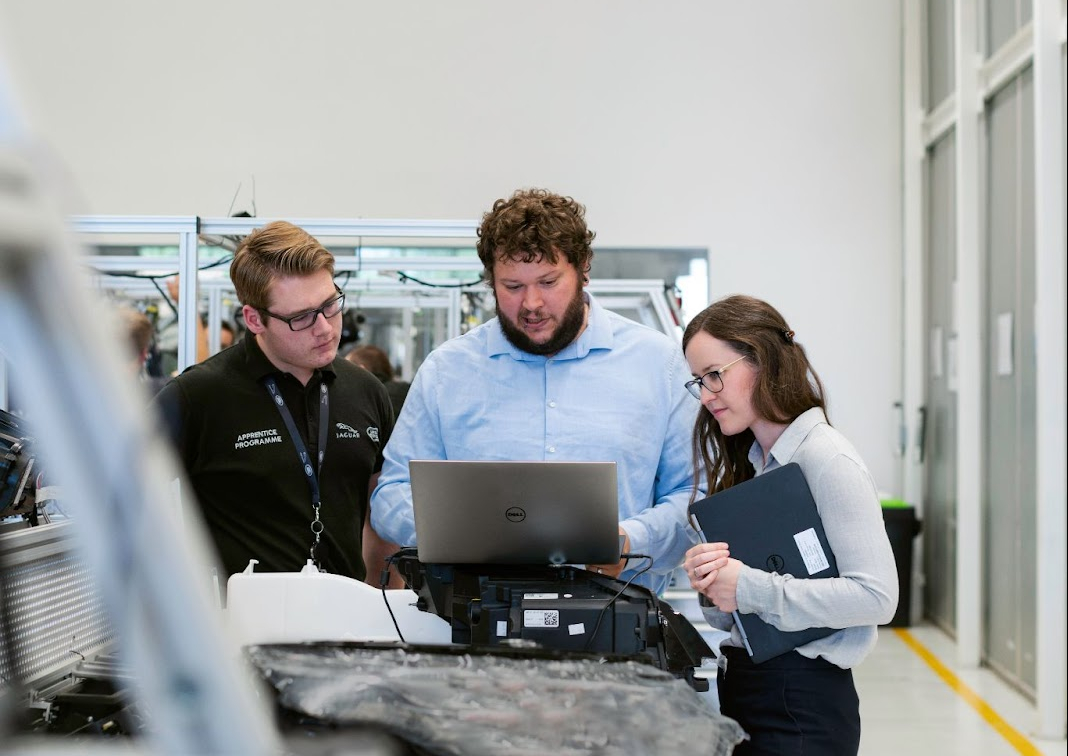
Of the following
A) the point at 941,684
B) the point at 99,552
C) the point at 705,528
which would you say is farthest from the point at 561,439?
the point at 941,684

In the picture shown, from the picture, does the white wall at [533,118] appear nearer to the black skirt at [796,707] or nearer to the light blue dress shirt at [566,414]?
the light blue dress shirt at [566,414]

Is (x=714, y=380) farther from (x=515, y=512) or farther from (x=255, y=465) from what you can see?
(x=255, y=465)

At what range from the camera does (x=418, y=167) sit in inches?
282

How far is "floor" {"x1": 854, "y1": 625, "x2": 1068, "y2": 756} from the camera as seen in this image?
4094 millimetres

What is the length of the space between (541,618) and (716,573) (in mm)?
339

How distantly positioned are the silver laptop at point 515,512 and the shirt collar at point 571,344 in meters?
0.63

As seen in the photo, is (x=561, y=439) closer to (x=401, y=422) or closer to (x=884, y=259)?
(x=401, y=422)

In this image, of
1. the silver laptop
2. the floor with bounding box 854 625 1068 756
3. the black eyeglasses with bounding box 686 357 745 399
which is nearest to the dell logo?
the silver laptop

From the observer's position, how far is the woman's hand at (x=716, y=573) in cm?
170

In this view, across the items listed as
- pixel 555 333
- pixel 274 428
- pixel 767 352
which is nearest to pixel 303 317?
pixel 274 428

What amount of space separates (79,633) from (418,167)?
6052 millimetres

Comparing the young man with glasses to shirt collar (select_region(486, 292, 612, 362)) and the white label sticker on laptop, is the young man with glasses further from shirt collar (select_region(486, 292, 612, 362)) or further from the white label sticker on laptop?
the white label sticker on laptop

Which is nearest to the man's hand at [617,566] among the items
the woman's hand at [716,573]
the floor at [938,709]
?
the woman's hand at [716,573]

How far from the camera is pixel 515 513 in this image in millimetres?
1670
